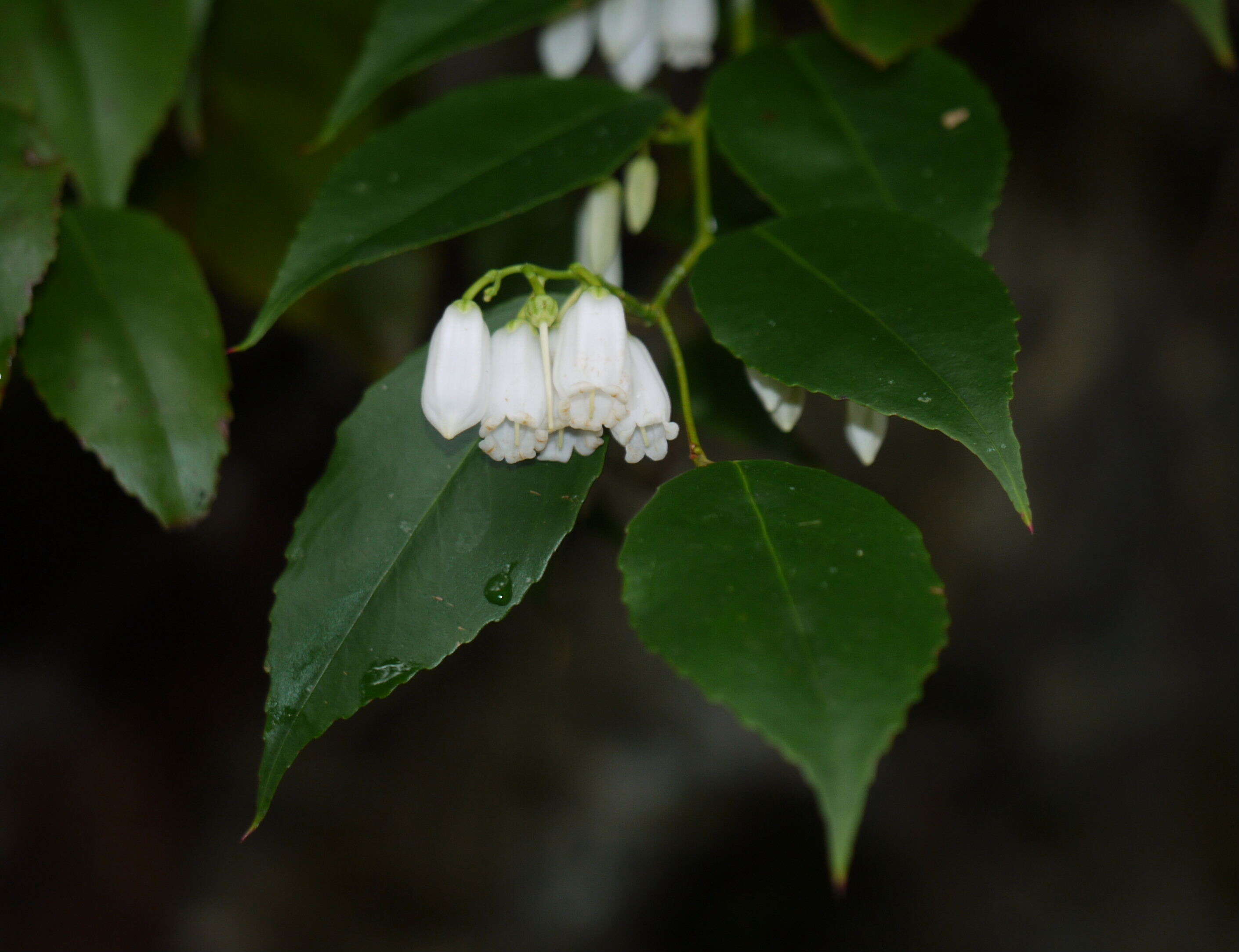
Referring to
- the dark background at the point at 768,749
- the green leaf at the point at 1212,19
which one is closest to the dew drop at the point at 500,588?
the green leaf at the point at 1212,19

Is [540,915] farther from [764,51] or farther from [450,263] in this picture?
[764,51]

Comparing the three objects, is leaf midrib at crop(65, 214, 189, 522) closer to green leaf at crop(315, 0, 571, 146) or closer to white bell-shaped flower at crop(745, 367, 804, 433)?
green leaf at crop(315, 0, 571, 146)

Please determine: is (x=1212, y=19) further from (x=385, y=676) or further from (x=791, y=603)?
(x=385, y=676)

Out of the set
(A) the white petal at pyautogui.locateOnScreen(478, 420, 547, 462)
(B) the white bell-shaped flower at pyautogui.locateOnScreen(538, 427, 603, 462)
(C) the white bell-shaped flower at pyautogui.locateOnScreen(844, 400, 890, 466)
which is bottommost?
Answer: (C) the white bell-shaped flower at pyautogui.locateOnScreen(844, 400, 890, 466)

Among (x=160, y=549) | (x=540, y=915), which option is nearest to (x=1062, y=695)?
(x=540, y=915)

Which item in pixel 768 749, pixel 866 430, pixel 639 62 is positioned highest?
pixel 639 62

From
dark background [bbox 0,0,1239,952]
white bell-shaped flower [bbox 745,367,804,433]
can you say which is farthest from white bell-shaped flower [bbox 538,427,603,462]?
dark background [bbox 0,0,1239,952]

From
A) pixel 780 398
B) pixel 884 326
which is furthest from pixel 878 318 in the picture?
pixel 780 398
